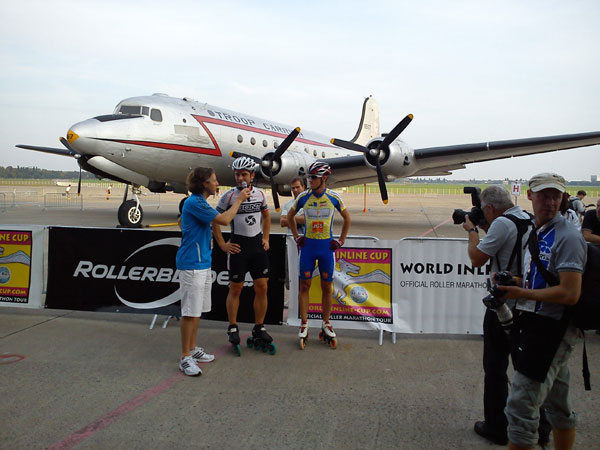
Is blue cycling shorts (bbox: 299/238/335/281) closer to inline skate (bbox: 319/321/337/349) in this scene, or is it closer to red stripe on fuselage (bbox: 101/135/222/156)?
inline skate (bbox: 319/321/337/349)

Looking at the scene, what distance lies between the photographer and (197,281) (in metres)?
4.54

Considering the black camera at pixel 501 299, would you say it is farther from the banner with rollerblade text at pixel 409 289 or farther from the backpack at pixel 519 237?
the banner with rollerblade text at pixel 409 289

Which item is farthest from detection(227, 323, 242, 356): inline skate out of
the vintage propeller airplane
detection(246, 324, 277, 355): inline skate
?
the vintage propeller airplane

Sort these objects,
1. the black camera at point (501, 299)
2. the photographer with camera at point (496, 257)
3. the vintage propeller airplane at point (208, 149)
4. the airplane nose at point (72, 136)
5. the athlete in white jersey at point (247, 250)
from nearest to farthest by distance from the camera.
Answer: the black camera at point (501, 299) < the photographer with camera at point (496, 257) < the athlete in white jersey at point (247, 250) < the airplane nose at point (72, 136) < the vintage propeller airplane at point (208, 149)

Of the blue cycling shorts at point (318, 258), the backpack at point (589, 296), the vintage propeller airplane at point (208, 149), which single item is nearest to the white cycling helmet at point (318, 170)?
the blue cycling shorts at point (318, 258)

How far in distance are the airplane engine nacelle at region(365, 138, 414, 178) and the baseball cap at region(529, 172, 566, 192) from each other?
1321 cm

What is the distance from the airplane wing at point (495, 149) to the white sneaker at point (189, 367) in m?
13.9

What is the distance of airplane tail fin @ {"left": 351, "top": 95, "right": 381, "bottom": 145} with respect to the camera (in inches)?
1203

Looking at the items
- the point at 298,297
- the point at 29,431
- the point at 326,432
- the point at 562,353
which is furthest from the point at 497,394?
the point at 29,431

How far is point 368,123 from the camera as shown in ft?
102

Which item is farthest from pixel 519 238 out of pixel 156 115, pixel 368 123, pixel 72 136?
pixel 368 123

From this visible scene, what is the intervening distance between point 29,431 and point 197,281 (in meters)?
1.83

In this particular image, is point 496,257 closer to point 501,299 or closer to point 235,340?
point 501,299

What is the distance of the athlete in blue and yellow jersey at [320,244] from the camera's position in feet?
17.1
